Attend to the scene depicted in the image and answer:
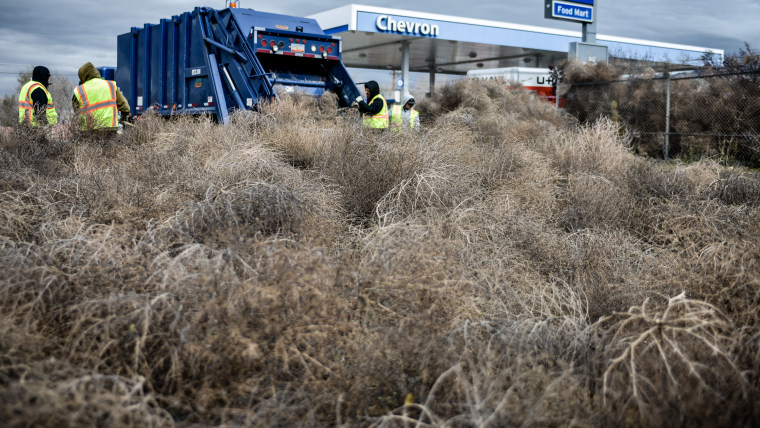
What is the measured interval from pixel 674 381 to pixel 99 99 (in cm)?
796

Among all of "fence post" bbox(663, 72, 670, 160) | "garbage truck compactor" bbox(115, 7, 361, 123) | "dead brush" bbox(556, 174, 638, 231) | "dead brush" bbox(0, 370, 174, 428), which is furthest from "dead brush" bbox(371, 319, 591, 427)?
"fence post" bbox(663, 72, 670, 160)

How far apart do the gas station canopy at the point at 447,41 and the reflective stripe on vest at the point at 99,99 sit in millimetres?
18154

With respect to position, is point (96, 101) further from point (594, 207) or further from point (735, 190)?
point (735, 190)

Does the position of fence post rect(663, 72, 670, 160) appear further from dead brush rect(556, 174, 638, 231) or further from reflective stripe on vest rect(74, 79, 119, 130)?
reflective stripe on vest rect(74, 79, 119, 130)

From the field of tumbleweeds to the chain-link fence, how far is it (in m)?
8.37

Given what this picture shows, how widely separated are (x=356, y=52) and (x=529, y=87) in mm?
16813

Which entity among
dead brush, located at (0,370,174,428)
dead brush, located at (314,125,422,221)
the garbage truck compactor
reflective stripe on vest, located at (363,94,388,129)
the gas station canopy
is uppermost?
the gas station canopy

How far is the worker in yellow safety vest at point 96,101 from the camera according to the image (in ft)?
26.1

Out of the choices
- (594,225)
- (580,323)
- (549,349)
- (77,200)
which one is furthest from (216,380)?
(594,225)

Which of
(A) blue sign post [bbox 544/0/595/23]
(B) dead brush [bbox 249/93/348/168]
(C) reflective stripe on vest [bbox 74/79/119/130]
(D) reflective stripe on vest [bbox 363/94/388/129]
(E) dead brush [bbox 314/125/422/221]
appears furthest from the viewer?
(A) blue sign post [bbox 544/0/595/23]

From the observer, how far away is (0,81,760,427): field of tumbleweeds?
2.54 meters

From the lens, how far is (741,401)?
8.17 ft

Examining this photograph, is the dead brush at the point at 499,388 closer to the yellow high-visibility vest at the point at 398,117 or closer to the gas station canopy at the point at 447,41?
the yellow high-visibility vest at the point at 398,117

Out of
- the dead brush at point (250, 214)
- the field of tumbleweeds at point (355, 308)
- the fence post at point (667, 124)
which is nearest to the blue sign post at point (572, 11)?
the fence post at point (667, 124)
